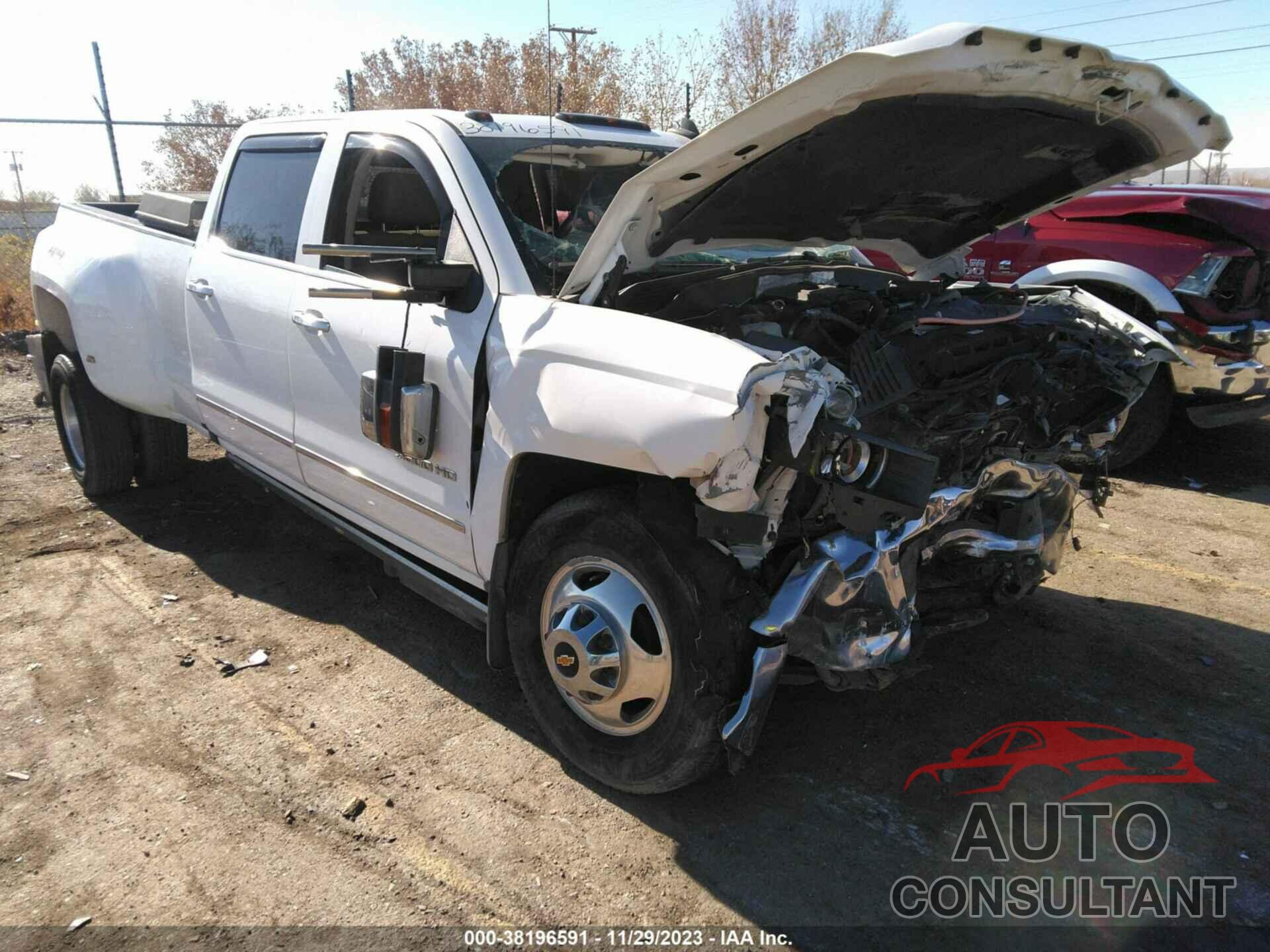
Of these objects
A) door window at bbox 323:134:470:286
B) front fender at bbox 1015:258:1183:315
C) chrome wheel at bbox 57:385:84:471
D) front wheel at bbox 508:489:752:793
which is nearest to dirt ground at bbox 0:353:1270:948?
front wheel at bbox 508:489:752:793

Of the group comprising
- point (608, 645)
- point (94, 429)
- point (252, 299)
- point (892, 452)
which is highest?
point (892, 452)

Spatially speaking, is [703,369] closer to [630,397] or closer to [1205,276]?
[630,397]

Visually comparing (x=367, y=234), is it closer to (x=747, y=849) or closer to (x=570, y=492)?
(x=570, y=492)

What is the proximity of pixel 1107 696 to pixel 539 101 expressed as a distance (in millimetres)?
14716

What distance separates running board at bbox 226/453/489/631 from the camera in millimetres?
3165

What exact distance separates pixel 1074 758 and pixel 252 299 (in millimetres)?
3739

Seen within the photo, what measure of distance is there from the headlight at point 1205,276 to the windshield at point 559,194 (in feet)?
11.9

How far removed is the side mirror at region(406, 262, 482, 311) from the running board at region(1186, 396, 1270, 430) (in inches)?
210

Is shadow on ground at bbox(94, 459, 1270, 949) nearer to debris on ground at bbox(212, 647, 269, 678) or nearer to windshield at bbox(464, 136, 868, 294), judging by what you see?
debris on ground at bbox(212, 647, 269, 678)

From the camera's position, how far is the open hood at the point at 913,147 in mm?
2268

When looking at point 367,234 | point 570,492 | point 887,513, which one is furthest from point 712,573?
point 367,234

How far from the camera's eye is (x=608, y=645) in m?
2.65

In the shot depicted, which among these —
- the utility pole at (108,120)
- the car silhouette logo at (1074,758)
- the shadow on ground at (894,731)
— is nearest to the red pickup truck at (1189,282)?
the shadow on ground at (894,731)

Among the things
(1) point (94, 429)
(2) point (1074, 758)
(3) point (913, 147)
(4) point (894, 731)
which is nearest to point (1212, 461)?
(2) point (1074, 758)
